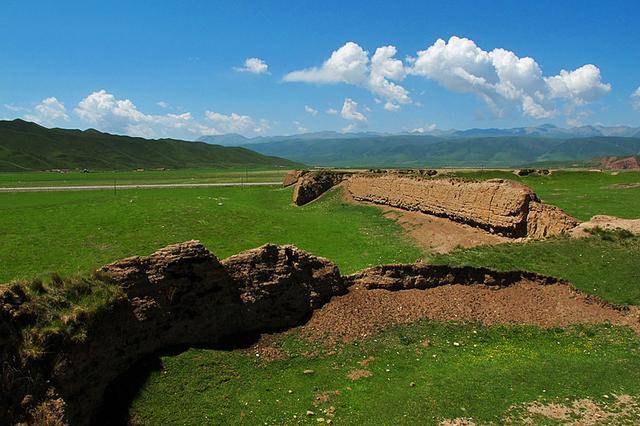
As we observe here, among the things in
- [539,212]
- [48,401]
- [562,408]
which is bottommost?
[562,408]

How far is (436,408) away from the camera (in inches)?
486

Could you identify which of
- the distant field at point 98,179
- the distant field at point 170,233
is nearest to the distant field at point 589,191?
the distant field at point 170,233

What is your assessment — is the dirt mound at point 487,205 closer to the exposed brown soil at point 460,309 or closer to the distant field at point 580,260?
the distant field at point 580,260

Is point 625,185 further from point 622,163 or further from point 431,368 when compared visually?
point 622,163

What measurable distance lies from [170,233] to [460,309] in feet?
80.6

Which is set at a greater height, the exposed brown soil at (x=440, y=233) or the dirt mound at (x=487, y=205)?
the dirt mound at (x=487, y=205)

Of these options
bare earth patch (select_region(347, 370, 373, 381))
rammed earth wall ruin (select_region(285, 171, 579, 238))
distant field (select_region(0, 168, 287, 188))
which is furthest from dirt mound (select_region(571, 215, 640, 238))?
distant field (select_region(0, 168, 287, 188))

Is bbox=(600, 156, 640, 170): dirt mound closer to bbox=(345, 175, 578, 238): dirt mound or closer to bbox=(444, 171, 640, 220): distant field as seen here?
bbox=(444, 171, 640, 220): distant field

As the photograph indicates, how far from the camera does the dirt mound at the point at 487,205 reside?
27641 mm

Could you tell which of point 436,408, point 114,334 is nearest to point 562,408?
point 436,408

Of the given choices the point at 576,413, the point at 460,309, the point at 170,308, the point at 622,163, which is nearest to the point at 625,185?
the point at 460,309

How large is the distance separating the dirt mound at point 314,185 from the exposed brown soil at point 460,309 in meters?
36.7

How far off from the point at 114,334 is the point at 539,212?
81.7ft

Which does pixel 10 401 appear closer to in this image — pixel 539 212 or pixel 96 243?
pixel 96 243
